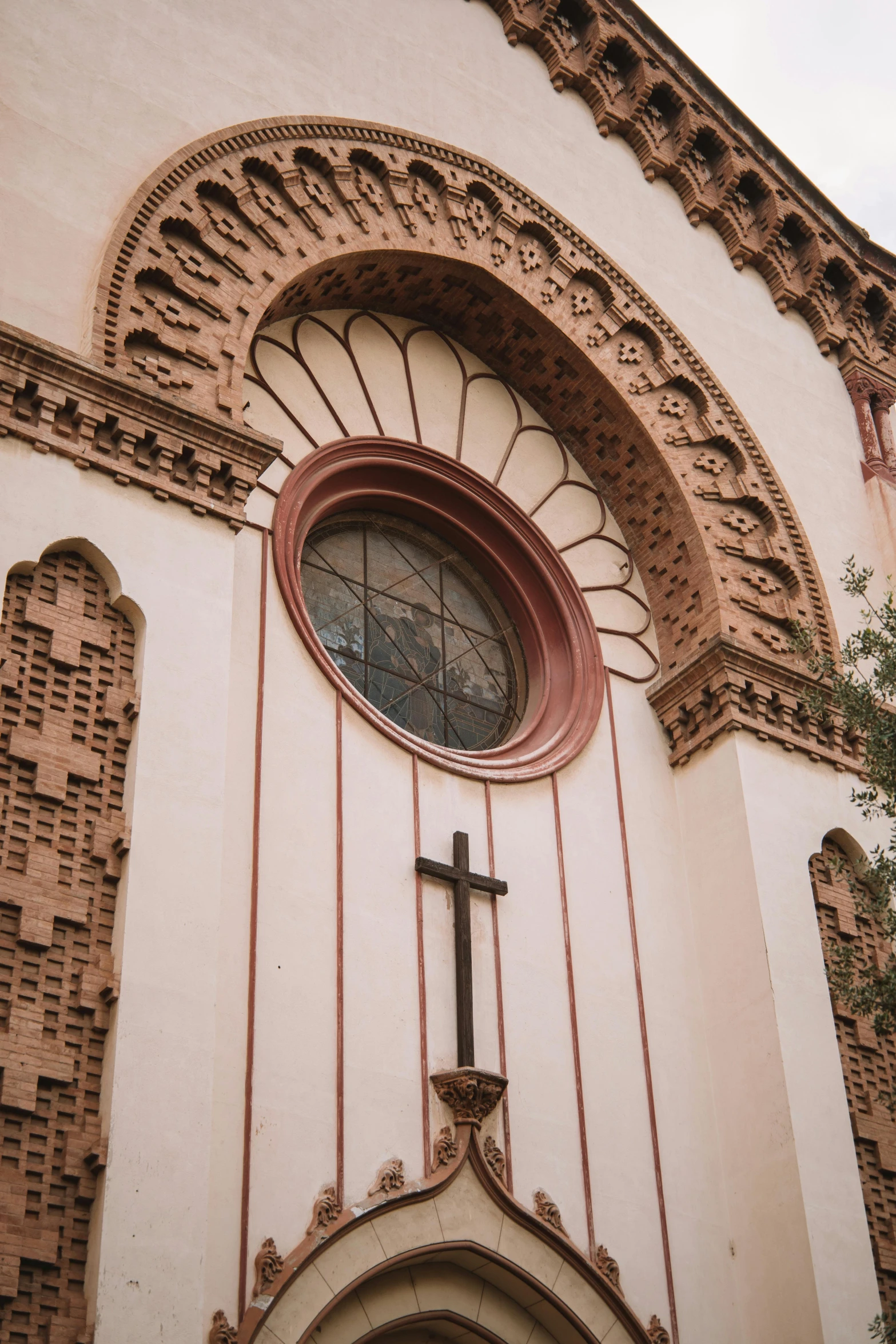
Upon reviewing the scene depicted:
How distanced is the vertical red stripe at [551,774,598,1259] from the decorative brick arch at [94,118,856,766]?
1.39m

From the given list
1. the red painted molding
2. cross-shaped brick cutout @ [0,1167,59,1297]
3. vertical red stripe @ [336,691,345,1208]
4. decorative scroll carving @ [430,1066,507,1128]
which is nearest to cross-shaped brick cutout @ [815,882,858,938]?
the red painted molding

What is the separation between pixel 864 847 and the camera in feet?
35.2

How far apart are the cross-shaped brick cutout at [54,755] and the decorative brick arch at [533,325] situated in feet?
8.04

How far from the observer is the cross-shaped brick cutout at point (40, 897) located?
22.3 feet

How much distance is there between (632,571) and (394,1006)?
4545 mm

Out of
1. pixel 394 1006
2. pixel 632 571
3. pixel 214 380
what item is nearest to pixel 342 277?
pixel 214 380

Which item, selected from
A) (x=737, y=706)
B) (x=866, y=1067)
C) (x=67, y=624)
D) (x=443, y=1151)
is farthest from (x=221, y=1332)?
(x=737, y=706)

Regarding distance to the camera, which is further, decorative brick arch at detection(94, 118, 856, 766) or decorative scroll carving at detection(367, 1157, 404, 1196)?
decorative brick arch at detection(94, 118, 856, 766)

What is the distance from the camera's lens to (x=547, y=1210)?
838 cm

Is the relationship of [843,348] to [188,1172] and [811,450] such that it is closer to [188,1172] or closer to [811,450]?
[811,450]

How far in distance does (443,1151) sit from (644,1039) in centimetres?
189

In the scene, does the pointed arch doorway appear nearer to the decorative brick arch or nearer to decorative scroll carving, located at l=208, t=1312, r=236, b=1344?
decorative scroll carving, located at l=208, t=1312, r=236, b=1344

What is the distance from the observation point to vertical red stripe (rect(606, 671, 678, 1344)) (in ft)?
28.7

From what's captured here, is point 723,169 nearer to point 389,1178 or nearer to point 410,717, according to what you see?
point 410,717
